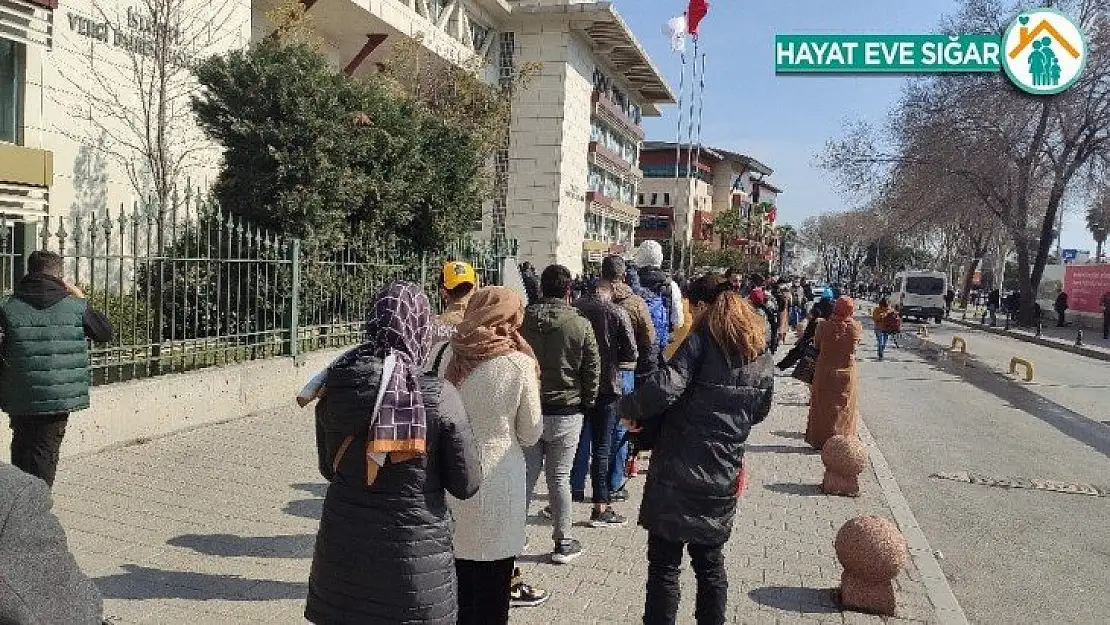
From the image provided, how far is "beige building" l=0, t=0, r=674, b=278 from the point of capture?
12.4 m

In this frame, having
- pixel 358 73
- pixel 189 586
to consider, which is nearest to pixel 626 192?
pixel 358 73

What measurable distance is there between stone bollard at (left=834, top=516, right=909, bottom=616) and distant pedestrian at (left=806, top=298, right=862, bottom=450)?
3.92 m

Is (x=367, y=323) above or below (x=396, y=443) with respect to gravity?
above

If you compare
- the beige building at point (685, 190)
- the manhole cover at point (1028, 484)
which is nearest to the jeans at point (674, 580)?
the manhole cover at point (1028, 484)

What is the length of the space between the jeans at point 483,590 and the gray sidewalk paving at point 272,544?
819 millimetres

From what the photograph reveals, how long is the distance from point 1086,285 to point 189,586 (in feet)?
137

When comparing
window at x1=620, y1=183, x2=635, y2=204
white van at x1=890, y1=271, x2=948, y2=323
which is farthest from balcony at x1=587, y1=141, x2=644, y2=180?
white van at x1=890, y1=271, x2=948, y2=323

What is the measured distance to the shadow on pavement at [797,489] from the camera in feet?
23.4

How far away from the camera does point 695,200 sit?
266 feet

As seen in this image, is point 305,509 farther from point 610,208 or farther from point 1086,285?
point 610,208

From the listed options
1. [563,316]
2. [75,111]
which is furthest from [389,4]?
[563,316]

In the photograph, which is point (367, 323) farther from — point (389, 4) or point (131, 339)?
point (389, 4)

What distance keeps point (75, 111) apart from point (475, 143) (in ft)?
22.7

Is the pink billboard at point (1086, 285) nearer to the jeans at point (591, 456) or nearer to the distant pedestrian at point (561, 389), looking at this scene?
the jeans at point (591, 456)
